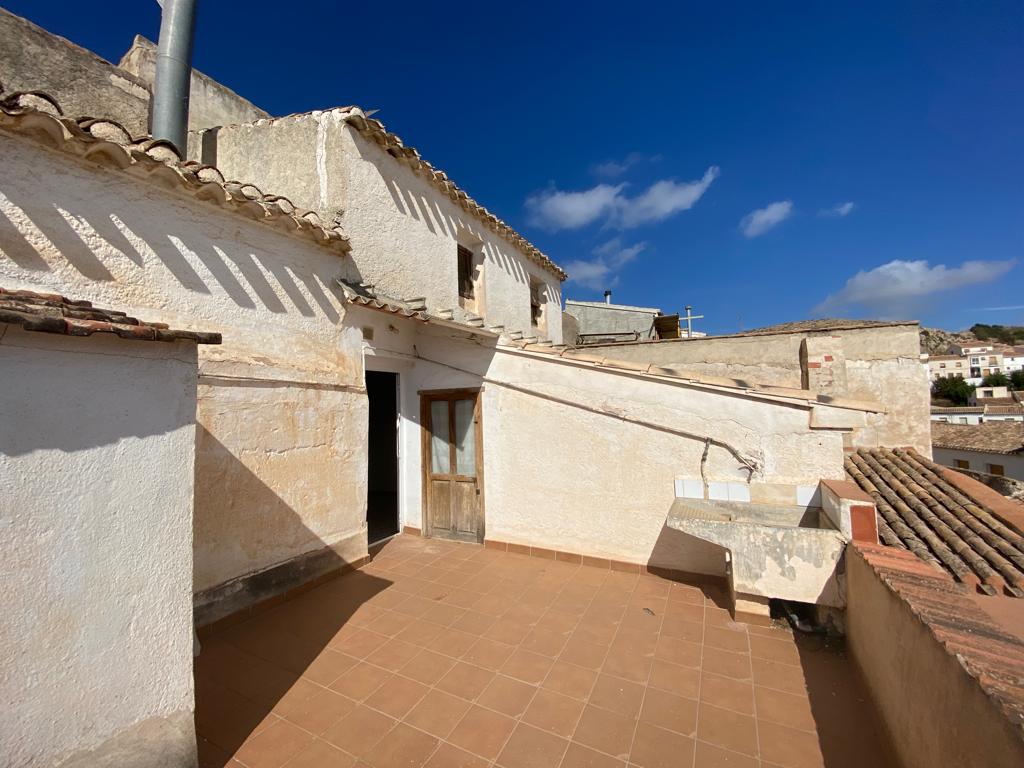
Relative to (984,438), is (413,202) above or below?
above

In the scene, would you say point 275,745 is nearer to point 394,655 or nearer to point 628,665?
point 394,655

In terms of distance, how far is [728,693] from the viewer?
10.8 feet

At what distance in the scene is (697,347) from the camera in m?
8.82

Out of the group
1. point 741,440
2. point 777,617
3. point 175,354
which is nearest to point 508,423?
point 741,440

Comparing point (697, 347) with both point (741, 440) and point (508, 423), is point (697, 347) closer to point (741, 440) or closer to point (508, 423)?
point (741, 440)

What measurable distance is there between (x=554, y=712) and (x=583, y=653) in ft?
2.57

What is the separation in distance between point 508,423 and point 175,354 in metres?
4.33

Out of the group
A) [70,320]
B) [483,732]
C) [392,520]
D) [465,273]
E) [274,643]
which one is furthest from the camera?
[465,273]

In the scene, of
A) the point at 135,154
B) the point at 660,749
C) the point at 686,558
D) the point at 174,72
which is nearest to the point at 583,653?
the point at 660,749

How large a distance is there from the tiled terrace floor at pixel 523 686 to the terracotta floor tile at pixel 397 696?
0.01 m

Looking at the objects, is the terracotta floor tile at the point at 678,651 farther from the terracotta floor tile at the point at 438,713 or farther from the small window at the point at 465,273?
the small window at the point at 465,273

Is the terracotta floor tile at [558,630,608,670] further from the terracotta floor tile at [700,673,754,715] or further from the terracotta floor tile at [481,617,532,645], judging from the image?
the terracotta floor tile at [700,673,754,715]

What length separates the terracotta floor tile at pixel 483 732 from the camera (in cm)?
277

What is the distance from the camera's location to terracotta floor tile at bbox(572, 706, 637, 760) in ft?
9.14
